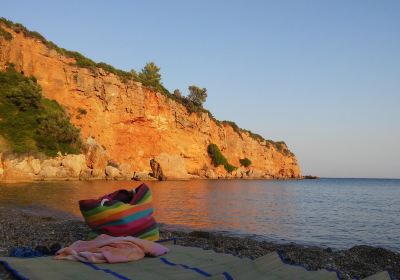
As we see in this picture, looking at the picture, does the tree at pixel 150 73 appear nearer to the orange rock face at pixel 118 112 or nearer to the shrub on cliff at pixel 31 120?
the orange rock face at pixel 118 112

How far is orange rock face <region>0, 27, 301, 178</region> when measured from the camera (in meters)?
50.5

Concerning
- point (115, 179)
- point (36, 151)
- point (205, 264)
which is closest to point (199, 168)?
point (115, 179)

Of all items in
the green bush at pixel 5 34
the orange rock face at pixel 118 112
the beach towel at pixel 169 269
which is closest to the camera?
the beach towel at pixel 169 269

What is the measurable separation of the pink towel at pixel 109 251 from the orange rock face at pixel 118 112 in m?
46.9

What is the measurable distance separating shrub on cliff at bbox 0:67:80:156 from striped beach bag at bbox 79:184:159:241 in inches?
1386

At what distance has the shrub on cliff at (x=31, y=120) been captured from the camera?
41.2m

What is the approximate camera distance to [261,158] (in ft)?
297

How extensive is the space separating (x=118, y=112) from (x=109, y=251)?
5201cm

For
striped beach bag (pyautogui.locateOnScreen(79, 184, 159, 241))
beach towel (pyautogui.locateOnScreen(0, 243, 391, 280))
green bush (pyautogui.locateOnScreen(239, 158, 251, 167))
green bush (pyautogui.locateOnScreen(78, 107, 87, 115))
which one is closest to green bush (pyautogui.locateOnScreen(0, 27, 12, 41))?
green bush (pyautogui.locateOnScreen(78, 107, 87, 115))

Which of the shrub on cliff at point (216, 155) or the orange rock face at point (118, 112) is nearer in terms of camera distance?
the orange rock face at point (118, 112)

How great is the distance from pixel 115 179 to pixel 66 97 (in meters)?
13.7

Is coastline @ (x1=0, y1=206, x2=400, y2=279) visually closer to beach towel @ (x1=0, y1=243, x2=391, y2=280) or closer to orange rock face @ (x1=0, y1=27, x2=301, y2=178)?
beach towel @ (x1=0, y1=243, x2=391, y2=280)

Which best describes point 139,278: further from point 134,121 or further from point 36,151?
point 134,121

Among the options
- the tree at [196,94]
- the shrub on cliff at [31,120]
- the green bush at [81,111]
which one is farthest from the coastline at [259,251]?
the tree at [196,94]
